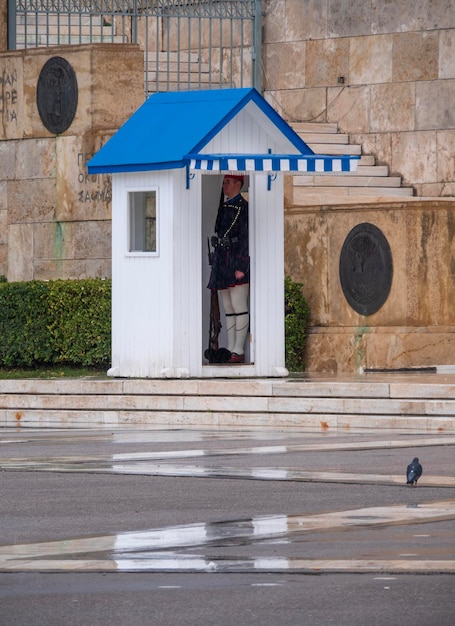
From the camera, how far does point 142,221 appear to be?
19438 millimetres

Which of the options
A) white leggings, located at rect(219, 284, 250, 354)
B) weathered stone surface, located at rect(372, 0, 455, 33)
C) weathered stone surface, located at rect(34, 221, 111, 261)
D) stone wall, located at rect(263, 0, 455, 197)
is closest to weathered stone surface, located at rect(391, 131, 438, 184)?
stone wall, located at rect(263, 0, 455, 197)

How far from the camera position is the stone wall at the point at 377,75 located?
2628cm

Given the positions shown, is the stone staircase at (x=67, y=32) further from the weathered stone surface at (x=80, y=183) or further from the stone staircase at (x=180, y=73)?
the weathered stone surface at (x=80, y=183)

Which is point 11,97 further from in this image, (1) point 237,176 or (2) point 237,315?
(2) point 237,315

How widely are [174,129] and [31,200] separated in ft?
16.0

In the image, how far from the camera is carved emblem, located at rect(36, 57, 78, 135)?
76.0 feet

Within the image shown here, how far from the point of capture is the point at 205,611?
24.3ft

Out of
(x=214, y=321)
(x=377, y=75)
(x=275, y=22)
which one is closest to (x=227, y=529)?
(x=214, y=321)

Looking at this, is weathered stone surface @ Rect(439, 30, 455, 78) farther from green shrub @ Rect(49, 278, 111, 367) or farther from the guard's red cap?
green shrub @ Rect(49, 278, 111, 367)

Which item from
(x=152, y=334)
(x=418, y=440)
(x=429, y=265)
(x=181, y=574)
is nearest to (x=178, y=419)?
(x=152, y=334)

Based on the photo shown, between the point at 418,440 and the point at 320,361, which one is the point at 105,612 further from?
the point at 320,361

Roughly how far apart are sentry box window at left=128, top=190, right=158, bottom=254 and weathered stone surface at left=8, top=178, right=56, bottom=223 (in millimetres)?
4091

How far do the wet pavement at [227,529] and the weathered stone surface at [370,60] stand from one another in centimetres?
1238

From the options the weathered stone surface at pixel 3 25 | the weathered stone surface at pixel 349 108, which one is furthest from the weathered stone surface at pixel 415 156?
the weathered stone surface at pixel 3 25
